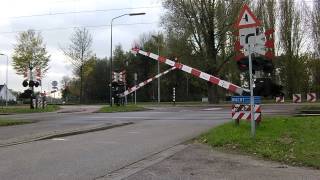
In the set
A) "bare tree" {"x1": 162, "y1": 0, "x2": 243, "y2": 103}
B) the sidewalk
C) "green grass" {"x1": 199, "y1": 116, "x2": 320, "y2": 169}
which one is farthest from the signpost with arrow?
"bare tree" {"x1": 162, "y1": 0, "x2": 243, "y2": 103}

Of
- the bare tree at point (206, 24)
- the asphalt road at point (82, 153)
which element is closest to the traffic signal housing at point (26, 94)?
the bare tree at point (206, 24)

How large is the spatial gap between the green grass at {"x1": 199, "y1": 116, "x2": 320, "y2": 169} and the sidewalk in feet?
1.89

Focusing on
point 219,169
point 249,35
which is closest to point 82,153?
point 219,169

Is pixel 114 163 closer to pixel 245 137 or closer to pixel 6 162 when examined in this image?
pixel 6 162

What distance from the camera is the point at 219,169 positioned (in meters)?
11.0

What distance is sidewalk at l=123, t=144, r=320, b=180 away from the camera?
1008cm

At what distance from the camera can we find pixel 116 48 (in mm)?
108438

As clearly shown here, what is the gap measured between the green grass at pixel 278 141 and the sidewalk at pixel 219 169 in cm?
58

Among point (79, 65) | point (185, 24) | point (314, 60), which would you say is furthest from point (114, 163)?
point (79, 65)

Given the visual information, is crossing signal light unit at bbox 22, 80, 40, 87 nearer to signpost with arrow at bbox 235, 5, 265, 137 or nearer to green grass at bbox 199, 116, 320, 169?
green grass at bbox 199, 116, 320, 169

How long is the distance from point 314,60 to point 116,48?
1983 inches

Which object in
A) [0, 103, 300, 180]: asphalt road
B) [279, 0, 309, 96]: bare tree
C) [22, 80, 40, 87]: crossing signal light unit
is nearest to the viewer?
[0, 103, 300, 180]: asphalt road

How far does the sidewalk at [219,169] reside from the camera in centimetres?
1008

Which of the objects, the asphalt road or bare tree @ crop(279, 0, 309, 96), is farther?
bare tree @ crop(279, 0, 309, 96)
